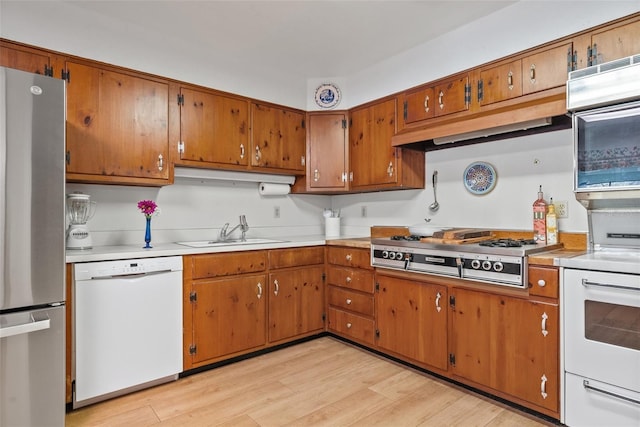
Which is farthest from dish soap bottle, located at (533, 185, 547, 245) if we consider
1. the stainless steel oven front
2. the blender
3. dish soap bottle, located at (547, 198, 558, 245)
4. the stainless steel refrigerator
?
the blender

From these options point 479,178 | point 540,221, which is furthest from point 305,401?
point 479,178

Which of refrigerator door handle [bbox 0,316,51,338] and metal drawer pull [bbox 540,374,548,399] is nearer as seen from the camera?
refrigerator door handle [bbox 0,316,51,338]

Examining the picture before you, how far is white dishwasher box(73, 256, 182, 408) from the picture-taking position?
210cm

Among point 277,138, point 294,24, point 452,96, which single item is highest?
point 294,24

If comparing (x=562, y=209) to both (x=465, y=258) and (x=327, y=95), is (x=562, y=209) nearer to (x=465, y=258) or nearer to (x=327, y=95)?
(x=465, y=258)

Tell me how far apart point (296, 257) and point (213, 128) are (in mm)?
1263

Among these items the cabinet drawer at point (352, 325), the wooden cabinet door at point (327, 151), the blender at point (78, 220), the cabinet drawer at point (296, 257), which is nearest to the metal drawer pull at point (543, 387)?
the cabinet drawer at point (352, 325)

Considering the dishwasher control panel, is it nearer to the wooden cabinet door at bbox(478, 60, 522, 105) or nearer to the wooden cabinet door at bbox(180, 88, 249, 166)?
the wooden cabinet door at bbox(180, 88, 249, 166)

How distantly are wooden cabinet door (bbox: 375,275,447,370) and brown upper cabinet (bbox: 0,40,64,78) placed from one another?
8.57 ft

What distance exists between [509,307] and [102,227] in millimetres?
2812

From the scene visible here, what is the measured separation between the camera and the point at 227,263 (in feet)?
8.75

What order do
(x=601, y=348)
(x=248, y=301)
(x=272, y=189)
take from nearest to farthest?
(x=601, y=348), (x=248, y=301), (x=272, y=189)

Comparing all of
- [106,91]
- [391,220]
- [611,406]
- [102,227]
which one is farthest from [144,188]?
[611,406]

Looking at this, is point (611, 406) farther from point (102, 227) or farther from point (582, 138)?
point (102, 227)
